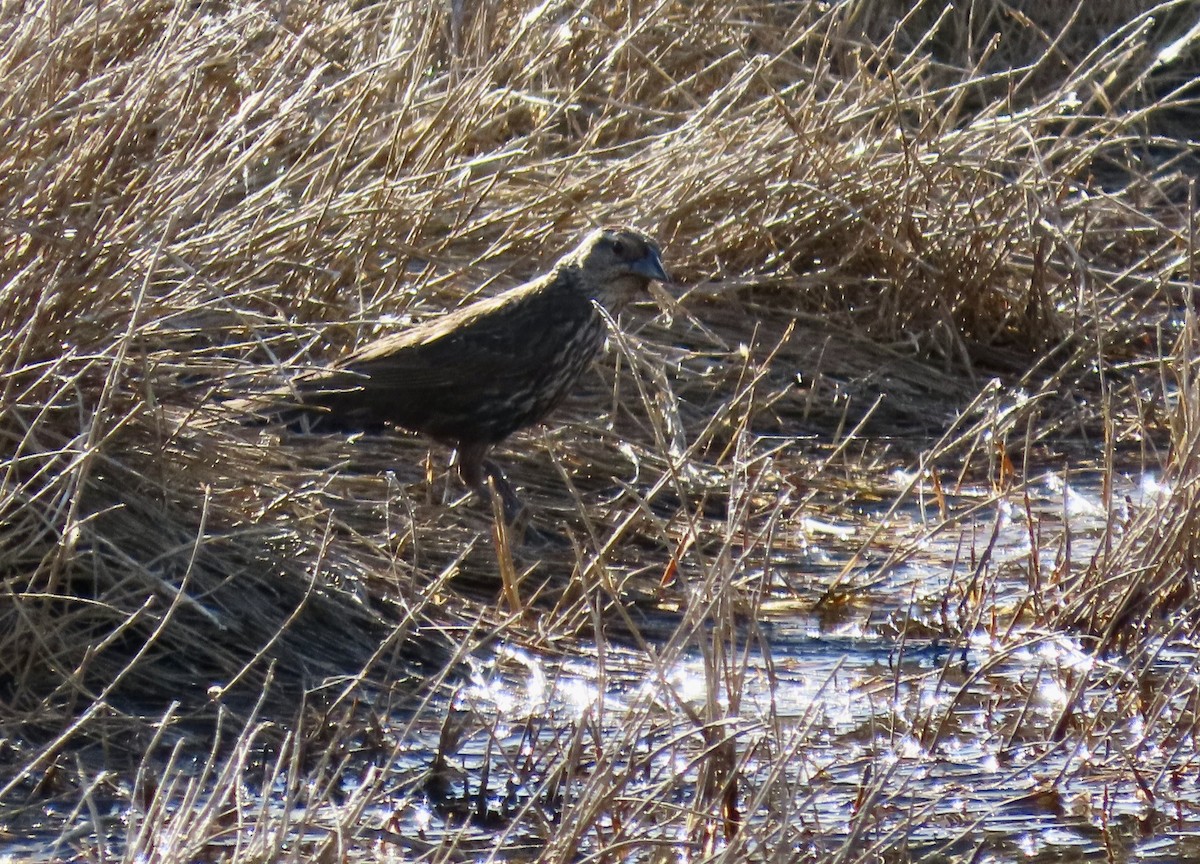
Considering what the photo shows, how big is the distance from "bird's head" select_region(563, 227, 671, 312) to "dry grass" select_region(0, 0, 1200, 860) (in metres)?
0.18

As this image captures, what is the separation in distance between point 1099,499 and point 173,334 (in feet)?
9.26

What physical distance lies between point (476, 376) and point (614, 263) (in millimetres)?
537

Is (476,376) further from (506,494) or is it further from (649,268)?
(649,268)

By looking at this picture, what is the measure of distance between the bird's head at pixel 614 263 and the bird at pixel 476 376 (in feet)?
0.22

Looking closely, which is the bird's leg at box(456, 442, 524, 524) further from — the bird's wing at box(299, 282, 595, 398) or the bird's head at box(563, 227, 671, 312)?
the bird's head at box(563, 227, 671, 312)

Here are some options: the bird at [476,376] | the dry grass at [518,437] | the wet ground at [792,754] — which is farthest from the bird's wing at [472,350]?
the wet ground at [792,754]

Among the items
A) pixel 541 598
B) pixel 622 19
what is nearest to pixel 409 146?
pixel 541 598

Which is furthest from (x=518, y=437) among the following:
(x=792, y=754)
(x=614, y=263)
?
(x=792, y=754)

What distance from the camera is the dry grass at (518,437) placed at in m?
3.59

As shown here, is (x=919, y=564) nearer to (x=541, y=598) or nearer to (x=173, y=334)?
(x=541, y=598)

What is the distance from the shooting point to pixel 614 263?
221 inches

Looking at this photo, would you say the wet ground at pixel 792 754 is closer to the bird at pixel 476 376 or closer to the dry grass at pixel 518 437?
the dry grass at pixel 518 437

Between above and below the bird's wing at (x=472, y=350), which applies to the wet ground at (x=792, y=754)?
below

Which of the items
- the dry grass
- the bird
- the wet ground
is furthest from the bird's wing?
the wet ground
